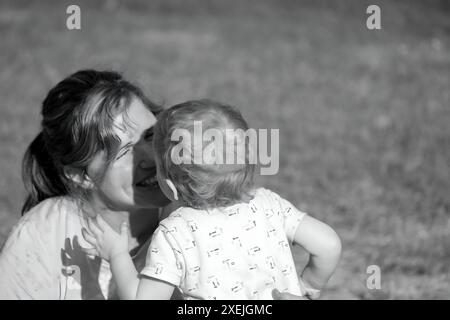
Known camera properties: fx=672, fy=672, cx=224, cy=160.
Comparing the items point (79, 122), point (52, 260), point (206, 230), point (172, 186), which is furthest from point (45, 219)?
point (206, 230)

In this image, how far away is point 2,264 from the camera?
2361 millimetres

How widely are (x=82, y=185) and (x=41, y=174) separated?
224 mm

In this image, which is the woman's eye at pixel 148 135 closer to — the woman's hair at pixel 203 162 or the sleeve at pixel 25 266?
the woman's hair at pixel 203 162

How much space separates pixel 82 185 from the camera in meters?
2.56

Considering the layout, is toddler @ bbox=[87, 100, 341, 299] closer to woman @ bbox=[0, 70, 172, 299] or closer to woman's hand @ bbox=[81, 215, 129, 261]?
woman's hand @ bbox=[81, 215, 129, 261]

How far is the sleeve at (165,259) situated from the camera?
6.45ft

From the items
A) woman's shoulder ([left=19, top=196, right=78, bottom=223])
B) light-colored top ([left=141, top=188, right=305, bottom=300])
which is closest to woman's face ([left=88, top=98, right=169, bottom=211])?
woman's shoulder ([left=19, top=196, right=78, bottom=223])

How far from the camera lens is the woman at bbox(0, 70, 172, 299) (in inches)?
94.6

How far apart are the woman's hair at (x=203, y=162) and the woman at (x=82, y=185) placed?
1.18 ft

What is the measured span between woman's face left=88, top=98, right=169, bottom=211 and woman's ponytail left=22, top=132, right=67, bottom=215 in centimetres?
25

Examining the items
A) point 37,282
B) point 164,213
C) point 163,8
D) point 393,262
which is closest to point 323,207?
point 393,262

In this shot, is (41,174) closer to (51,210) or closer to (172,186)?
(51,210)

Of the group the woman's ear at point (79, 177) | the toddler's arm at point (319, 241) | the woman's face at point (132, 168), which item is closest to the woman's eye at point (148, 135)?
the woman's face at point (132, 168)

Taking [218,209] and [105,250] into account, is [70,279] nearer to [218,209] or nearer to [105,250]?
[105,250]
